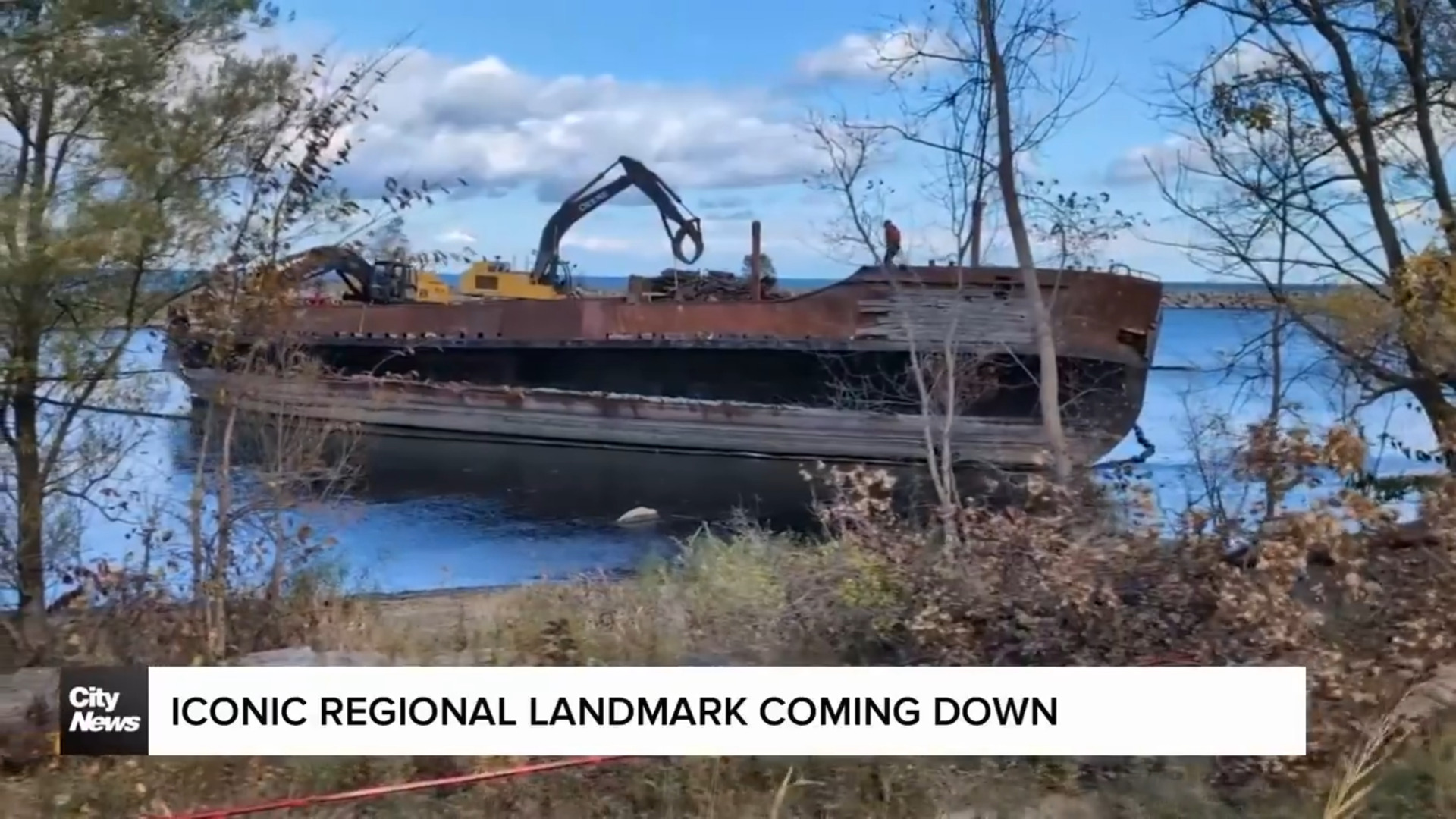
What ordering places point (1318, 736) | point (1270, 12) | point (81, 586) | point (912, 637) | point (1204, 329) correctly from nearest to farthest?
point (1318, 736)
point (912, 637)
point (81, 586)
point (1270, 12)
point (1204, 329)

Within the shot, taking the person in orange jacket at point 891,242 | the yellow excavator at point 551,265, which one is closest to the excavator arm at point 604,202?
the yellow excavator at point 551,265

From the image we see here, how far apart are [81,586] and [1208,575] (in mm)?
4976

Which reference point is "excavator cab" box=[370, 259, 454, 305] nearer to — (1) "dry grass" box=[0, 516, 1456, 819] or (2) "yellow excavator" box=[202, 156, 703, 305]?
(2) "yellow excavator" box=[202, 156, 703, 305]

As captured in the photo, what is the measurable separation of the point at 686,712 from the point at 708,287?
781 inches

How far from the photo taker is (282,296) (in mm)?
6645

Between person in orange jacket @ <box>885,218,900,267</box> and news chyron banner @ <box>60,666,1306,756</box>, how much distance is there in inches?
295

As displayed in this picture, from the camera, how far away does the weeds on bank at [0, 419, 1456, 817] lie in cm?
384

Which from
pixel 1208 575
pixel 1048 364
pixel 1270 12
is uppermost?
pixel 1270 12

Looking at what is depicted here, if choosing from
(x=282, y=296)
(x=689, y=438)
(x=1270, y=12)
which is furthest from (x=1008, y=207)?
(x=689, y=438)

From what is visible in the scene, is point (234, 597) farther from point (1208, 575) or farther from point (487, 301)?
point (487, 301)

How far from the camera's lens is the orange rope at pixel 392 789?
355 cm

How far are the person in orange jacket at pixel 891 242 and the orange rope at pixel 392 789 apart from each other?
7766mm

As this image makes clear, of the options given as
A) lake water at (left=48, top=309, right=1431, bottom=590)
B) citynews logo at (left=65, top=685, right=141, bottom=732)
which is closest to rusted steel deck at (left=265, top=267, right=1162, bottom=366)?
lake water at (left=48, top=309, right=1431, bottom=590)

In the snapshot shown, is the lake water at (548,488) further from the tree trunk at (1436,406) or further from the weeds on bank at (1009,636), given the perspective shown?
the weeds on bank at (1009,636)
